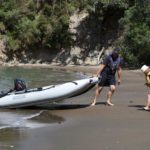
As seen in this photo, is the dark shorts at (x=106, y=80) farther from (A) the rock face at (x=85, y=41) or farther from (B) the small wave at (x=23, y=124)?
(A) the rock face at (x=85, y=41)

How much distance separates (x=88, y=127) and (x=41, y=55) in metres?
27.0

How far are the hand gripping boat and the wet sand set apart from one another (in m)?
0.37

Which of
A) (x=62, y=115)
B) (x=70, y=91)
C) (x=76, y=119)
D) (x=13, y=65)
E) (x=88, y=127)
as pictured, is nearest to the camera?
(x=88, y=127)

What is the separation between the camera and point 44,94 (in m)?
13.1

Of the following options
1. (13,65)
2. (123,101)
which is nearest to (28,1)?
(13,65)

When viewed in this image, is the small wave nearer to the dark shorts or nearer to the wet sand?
the wet sand

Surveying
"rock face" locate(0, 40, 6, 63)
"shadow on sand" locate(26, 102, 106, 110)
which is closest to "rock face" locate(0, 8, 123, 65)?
"rock face" locate(0, 40, 6, 63)

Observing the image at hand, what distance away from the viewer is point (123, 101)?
14.4m

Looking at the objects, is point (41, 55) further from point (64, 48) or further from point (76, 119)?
point (76, 119)

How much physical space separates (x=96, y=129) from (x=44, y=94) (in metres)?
3.25

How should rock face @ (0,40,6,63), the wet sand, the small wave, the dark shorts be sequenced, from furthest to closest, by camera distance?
rock face @ (0,40,6,63) < the dark shorts < the small wave < the wet sand

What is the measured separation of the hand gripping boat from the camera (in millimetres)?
13102

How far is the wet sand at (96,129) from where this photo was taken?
8.71m

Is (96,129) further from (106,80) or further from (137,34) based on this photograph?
(137,34)
